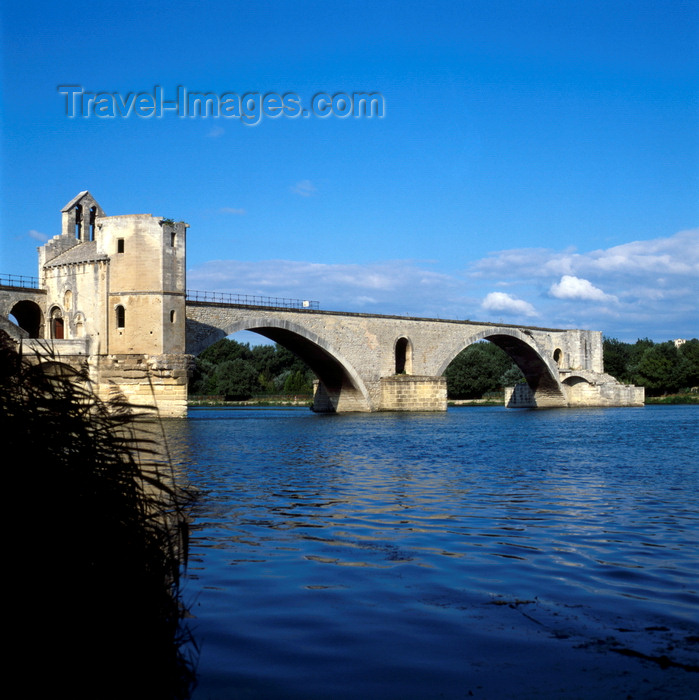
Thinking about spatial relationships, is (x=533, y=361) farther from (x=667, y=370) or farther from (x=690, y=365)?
(x=690, y=365)

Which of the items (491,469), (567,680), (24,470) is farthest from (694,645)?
(491,469)

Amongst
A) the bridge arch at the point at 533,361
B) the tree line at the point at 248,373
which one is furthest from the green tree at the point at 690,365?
the tree line at the point at 248,373

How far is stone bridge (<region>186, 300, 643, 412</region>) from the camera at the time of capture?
3859 centimetres

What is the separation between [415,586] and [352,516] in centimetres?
341

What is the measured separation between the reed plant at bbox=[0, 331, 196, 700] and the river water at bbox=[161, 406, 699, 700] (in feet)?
1.12

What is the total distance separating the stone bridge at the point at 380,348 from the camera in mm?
38594

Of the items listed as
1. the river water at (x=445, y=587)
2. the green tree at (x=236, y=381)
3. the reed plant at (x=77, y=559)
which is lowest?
the river water at (x=445, y=587)

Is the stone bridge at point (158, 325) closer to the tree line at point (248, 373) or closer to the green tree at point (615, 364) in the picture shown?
the tree line at point (248, 373)

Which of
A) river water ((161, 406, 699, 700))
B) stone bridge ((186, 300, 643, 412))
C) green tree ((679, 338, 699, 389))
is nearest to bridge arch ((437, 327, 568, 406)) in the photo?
stone bridge ((186, 300, 643, 412))

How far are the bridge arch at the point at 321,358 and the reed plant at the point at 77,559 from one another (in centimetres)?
3274

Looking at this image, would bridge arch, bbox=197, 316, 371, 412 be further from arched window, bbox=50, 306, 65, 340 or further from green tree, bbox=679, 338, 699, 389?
green tree, bbox=679, 338, 699, 389

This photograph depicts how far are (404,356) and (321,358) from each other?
7.75 metres

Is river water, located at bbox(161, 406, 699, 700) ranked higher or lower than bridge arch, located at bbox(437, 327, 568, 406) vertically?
lower

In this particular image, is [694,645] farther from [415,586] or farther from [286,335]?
[286,335]
